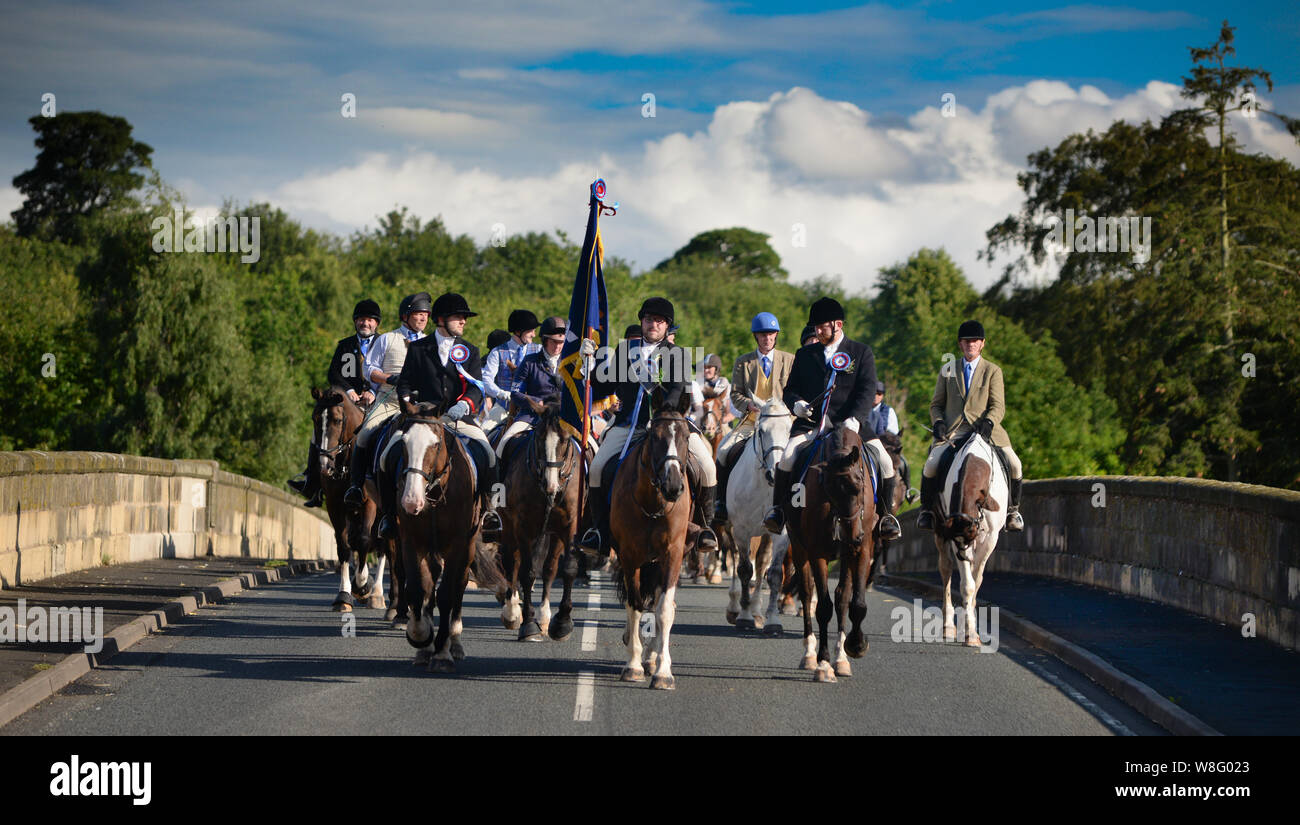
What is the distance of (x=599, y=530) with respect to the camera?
12.1 meters

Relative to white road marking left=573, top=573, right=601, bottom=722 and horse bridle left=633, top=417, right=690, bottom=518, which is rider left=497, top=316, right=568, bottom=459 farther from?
horse bridle left=633, top=417, right=690, bottom=518

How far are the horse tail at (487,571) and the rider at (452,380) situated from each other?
565 millimetres

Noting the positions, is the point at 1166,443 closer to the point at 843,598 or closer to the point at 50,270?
the point at 843,598

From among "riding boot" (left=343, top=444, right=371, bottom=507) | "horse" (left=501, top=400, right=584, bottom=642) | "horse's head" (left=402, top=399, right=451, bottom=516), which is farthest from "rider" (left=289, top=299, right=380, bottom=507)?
"horse's head" (left=402, top=399, right=451, bottom=516)

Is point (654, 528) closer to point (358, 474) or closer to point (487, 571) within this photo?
point (487, 571)

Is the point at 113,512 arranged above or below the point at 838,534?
below

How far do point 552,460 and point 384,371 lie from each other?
9.79ft

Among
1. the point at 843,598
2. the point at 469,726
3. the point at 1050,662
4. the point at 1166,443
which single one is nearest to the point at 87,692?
the point at 469,726

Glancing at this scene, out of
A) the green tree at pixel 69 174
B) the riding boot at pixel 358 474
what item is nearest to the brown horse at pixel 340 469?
the riding boot at pixel 358 474

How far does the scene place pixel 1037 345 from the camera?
56.7 meters

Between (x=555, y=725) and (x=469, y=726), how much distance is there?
1.75 feet

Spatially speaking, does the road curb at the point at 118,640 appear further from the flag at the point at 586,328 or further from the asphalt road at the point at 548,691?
the flag at the point at 586,328

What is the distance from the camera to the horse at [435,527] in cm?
1144

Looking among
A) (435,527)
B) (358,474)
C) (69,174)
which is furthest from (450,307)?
(69,174)
